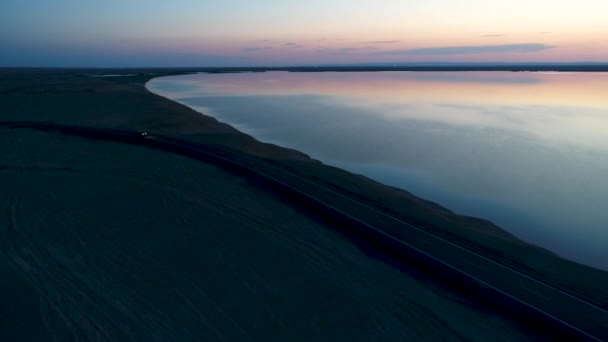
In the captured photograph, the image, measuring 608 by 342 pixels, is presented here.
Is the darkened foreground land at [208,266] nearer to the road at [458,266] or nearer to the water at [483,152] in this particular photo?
the road at [458,266]

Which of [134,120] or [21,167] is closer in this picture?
[21,167]

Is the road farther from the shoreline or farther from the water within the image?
the water

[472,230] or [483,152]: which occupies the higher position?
[472,230]

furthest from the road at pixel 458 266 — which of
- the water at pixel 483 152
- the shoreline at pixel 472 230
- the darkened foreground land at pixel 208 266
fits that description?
the water at pixel 483 152

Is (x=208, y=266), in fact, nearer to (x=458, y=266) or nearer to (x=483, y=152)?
(x=458, y=266)

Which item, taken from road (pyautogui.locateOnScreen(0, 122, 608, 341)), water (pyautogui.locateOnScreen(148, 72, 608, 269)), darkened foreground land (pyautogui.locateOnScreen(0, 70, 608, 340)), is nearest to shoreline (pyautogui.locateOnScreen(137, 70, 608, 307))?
darkened foreground land (pyautogui.locateOnScreen(0, 70, 608, 340))

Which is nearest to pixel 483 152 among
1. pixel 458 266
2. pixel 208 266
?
pixel 458 266

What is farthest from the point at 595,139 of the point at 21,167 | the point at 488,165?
the point at 21,167

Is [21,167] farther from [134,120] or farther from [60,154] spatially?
[134,120]
